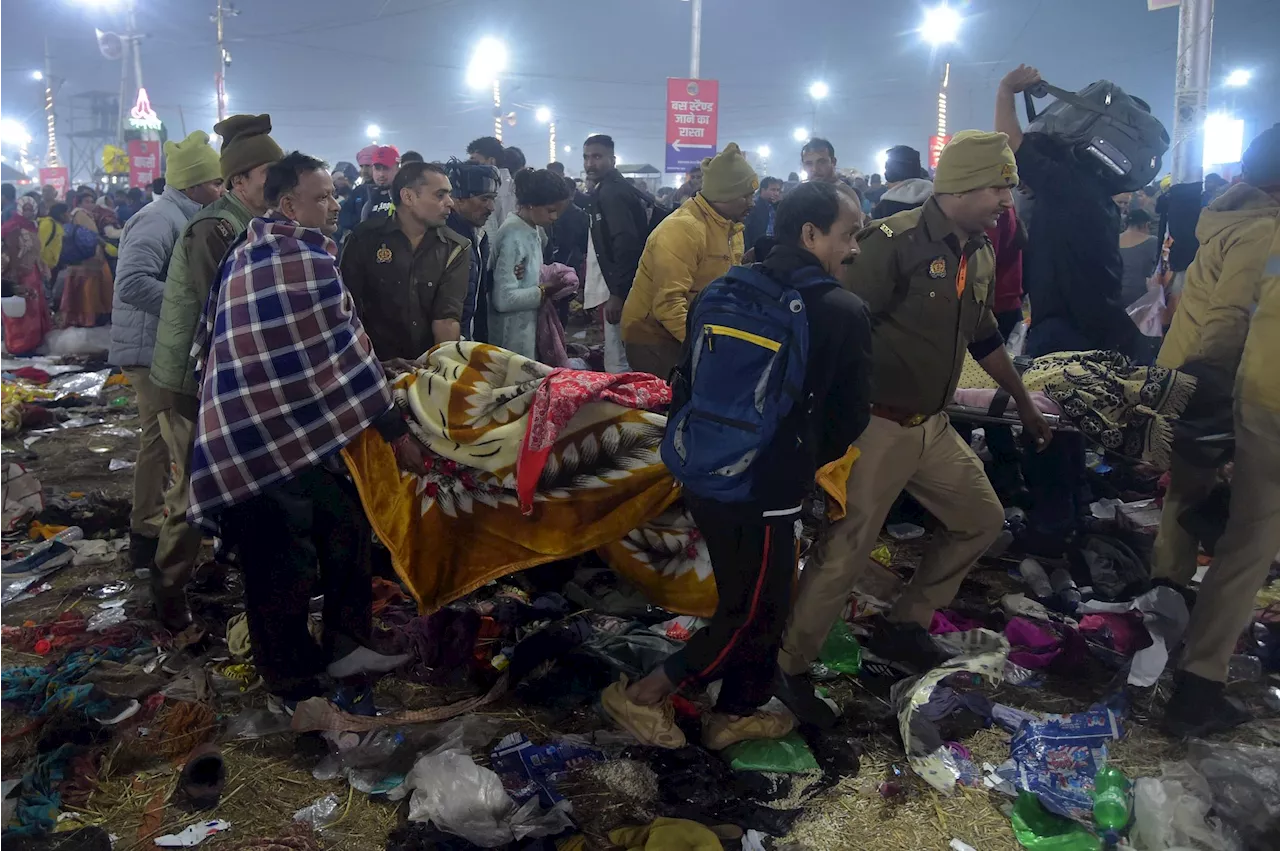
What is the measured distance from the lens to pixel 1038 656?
4180 mm

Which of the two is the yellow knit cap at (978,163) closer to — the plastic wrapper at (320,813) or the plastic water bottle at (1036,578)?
the plastic water bottle at (1036,578)

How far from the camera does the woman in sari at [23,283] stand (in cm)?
1132

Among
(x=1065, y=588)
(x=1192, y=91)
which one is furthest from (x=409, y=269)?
(x=1192, y=91)

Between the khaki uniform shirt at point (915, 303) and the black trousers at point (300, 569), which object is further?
the khaki uniform shirt at point (915, 303)

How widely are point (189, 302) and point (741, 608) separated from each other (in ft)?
9.24

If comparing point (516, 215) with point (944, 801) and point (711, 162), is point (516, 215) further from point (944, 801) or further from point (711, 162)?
point (944, 801)

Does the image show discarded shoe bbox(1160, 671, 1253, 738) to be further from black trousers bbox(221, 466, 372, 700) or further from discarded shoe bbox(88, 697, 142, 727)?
discarded shoe bbox(88, 697, 142, 727)

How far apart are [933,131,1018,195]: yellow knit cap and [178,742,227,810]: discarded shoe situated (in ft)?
11.9

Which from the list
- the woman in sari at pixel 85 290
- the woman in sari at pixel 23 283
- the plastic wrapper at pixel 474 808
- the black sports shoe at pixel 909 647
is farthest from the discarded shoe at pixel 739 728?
the woman in sari at pixel 23 283

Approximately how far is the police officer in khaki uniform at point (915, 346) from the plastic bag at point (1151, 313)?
13.6 ft

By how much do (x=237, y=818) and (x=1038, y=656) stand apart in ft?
11.4

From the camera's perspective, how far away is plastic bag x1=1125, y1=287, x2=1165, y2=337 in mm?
7086

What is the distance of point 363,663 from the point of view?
3938 millimetres

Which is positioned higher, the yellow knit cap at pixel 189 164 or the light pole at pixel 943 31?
the light pole at pixel 943 31
